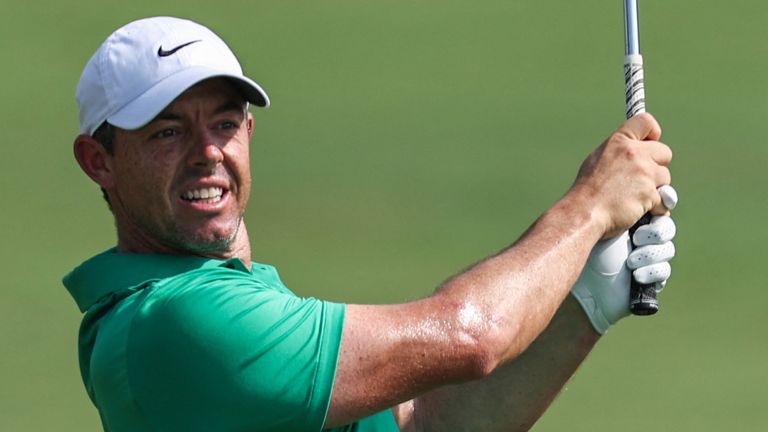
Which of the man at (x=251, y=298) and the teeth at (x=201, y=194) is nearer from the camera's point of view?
the man at (x=251, y=298)

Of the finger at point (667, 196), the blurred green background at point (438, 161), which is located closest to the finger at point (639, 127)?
the finger at point (667, 196)

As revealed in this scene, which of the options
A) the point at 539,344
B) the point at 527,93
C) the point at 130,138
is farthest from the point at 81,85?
the point at 527,93

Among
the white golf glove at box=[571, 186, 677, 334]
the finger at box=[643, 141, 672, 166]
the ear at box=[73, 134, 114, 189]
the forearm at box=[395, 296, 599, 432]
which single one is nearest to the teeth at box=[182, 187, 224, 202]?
the ear at box=[73, 134, 114, 189]

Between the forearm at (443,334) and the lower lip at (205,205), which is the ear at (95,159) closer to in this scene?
the lower lip at (205,205)

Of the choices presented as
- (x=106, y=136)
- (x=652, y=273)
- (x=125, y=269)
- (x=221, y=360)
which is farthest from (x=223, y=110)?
(x=652, y=273)

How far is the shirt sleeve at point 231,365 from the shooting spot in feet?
13.4

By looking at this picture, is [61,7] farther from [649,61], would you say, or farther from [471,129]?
[649,61]

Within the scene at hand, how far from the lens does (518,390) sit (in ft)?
16.3

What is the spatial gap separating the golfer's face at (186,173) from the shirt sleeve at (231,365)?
43 centimetres

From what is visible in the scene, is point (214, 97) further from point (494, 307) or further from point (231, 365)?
point (494, 307)

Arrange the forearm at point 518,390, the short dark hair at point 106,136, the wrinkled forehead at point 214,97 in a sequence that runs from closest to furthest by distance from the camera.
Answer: the wrinkled forehead at point 214,97 → the short dark hair at point 106,136 → the forearm at point 518,390

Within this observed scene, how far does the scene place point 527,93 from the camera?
15117mm

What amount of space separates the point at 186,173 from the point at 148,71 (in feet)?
0.93

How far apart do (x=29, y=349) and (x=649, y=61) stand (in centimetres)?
641
